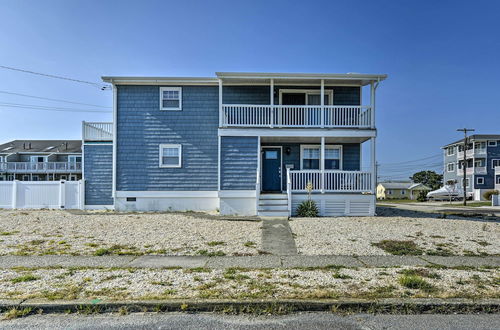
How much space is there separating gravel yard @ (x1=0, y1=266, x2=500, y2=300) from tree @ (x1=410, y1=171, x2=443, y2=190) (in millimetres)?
75555

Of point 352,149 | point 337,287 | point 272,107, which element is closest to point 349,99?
Answer: point 352,149

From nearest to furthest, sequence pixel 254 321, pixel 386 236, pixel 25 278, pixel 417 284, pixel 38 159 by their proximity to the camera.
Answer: pixel 254 321
pixel 417 284
pixel 25 278
pixel 386 236
pixel 38 159

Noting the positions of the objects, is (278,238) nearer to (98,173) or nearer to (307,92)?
(307,92)

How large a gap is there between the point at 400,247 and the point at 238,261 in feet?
13.0

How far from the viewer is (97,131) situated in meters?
15.4

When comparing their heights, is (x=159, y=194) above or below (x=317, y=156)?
below

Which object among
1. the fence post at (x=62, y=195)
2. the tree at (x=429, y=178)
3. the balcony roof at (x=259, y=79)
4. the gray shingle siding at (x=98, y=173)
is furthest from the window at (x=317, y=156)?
the tree at (x=429, y=178)

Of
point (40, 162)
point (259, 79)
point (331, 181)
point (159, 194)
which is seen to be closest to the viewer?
point (331, 181)

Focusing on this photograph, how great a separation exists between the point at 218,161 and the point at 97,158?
20.3ft

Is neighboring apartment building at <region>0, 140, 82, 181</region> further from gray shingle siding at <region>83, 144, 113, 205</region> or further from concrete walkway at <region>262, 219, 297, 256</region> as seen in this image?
concrete walkway at <region>262, 219, 297, 256</region>

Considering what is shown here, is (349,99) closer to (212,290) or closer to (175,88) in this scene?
(175,88)

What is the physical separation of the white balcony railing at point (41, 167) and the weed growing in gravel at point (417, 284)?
1724 inches

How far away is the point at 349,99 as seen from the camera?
1500cm

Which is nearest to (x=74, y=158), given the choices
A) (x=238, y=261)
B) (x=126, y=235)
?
(x=126, y=235)
